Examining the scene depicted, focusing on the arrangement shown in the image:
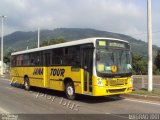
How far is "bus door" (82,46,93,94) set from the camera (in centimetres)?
1636

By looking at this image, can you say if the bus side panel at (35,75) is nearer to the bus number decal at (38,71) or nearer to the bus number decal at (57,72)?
the bus number decal at (38,71)

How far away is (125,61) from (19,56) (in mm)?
12612

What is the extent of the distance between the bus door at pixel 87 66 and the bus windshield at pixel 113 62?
0.45 meters

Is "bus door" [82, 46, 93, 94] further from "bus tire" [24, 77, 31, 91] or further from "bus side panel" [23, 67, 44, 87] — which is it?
"bus tire" [24, 77, 31, 91]

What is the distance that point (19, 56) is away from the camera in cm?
2775

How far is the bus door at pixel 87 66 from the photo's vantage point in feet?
53.7

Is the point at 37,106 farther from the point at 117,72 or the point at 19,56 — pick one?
the point at 19,56

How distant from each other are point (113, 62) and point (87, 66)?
3.92 feet

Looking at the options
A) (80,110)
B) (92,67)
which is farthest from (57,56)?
(80,110)

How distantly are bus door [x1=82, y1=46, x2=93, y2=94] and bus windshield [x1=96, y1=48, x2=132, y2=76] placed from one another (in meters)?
0.45

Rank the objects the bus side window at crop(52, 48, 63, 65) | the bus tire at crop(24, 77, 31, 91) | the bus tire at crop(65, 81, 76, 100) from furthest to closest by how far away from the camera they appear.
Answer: the bus tire at crop(24, 77, 31, 91) → the bus side window at crop(52, 48, 63, 65) → the bus tire at crop(65, 81, 76, 100)

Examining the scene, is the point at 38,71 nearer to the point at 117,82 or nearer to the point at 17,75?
the point at 17,75

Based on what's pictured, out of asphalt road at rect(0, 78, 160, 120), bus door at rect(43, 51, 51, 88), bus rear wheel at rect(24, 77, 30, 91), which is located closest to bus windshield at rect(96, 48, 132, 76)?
asphalt road at rect(0, 78, 160, 120)

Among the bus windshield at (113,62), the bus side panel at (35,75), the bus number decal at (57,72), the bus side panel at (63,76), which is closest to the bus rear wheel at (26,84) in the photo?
the bus side panel at (35,75)
